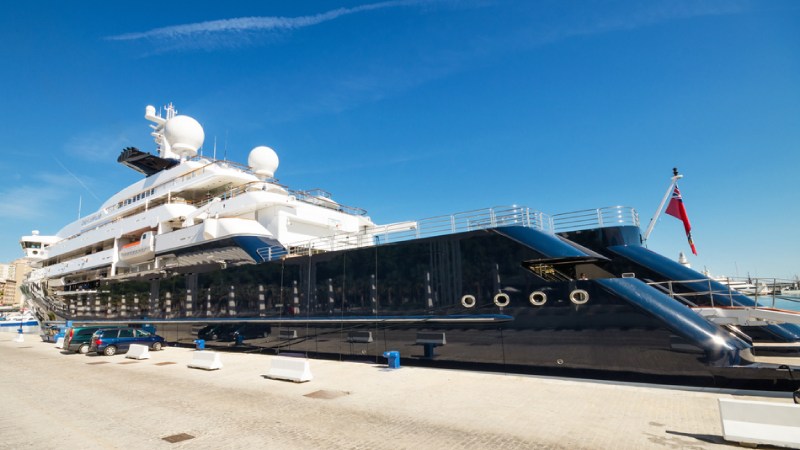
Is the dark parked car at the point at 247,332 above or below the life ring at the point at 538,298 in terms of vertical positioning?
below

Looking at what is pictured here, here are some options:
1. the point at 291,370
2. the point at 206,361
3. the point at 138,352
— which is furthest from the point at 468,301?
the point at 138,352

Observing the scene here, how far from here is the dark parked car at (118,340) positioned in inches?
768

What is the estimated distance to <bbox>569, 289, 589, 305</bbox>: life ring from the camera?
33.9ft

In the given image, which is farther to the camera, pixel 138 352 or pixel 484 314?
pixel 138 352

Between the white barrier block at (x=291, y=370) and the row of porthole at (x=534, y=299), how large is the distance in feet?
16.3

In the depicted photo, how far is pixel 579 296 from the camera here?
1043 cm

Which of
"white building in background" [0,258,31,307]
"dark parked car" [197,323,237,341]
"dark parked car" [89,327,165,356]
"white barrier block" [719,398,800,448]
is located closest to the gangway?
"white barrier block" [719,398,800,448]

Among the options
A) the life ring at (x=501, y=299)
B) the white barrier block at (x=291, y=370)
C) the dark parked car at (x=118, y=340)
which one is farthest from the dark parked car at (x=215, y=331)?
the life ring at (x=501, y=299)

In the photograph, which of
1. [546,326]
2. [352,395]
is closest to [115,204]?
[352,395]

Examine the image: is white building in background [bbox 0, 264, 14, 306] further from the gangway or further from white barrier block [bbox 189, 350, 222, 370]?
the gangway

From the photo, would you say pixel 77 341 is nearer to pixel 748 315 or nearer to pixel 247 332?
pixel 247 332

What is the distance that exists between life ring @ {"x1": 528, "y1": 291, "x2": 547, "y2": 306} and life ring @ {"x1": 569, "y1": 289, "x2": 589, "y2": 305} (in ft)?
2.26

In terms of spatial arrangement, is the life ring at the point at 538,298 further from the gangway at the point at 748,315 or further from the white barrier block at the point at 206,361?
the white barrier block at the point at 206,361

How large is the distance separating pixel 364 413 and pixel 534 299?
18.3 ft
